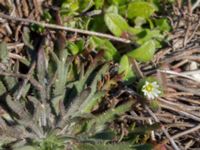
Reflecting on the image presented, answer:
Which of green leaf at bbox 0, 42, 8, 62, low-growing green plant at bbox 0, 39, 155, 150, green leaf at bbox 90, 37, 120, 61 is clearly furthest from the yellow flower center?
green leaf at bbox 0, 42, 8, 62

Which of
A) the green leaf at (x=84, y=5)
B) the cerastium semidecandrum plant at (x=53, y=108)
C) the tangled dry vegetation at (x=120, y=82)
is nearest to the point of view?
the cerastium semidecandrum plant at (x=53, y=108)

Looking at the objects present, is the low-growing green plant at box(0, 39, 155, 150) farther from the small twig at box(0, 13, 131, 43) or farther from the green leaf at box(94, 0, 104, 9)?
the green leaf at box(94, 0, 104, 9)

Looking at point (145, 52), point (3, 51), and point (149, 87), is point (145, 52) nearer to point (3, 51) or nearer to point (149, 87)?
point (149, 87)

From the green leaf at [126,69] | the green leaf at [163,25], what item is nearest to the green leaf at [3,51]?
the green leaf at [126,69]

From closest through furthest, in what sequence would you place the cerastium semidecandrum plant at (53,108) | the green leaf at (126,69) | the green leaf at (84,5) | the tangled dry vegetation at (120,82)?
1. the cerastium semidecandrum plant at (53,108)
2. the tangled dry vegetation at (120,82)
3. the green leaf at (126,69)
4. the green leaf at (84,5)

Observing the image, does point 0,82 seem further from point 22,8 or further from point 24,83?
point 22,8

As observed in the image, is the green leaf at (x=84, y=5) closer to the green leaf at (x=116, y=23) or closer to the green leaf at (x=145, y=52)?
the green leaf at (x=116, y=23)
